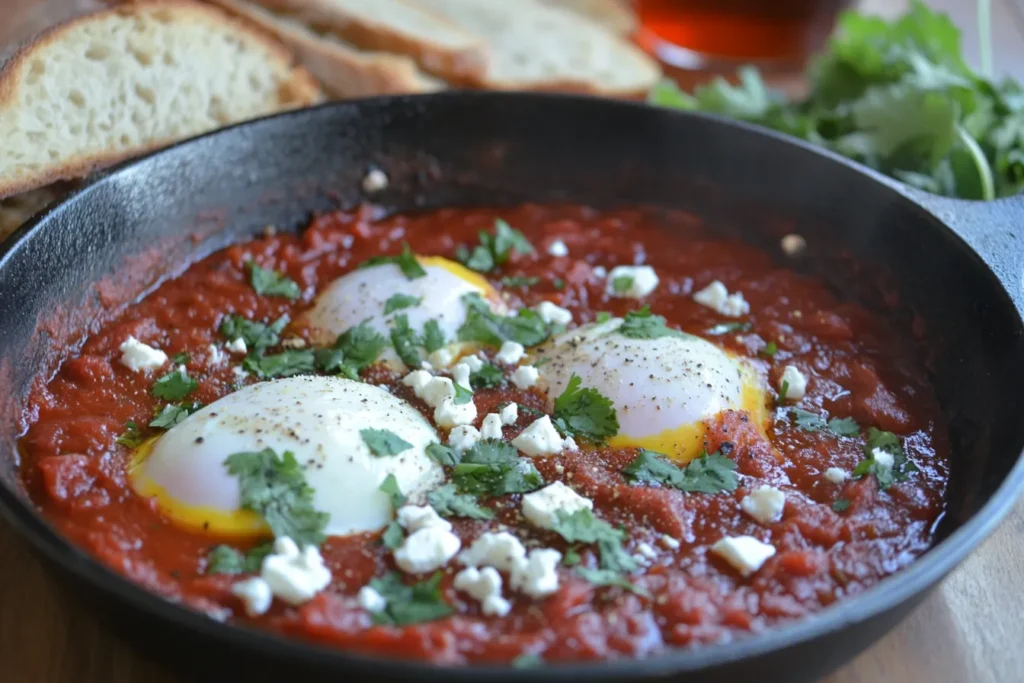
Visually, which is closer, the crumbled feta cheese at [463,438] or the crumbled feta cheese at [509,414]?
the crumbled feta cheese at [463,438]

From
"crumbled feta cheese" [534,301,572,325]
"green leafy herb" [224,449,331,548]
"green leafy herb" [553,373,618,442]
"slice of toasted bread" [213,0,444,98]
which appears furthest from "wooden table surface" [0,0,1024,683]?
"slice of toasted bread" [213,0,444,98]

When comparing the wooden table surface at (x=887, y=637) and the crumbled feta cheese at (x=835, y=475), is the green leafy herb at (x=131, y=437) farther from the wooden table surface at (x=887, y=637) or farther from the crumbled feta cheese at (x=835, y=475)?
the crumbled feta cheese at (x=835, y=475)

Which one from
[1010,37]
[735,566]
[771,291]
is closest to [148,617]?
[735,566]

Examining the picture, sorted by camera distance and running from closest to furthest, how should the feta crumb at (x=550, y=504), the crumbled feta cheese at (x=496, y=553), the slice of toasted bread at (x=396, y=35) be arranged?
the crumbled feta cheese at (x=496, y=553) < the feta crumb at (x=550, y=504) < the slice of toasted bread at (x=396, y=35)

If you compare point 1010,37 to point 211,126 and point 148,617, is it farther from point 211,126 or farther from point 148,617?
point 148,617

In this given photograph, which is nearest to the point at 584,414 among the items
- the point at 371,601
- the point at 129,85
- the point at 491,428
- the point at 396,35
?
the point at 491,428

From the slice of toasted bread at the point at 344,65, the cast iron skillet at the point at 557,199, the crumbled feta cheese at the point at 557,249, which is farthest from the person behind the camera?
the slice of toasted bread at the point at 344,65

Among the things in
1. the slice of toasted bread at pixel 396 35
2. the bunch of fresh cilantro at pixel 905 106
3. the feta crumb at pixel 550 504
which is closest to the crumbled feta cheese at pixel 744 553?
the feta crumb at pixel 550 504
